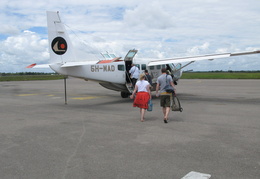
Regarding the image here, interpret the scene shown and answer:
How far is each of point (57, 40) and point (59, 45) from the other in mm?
276

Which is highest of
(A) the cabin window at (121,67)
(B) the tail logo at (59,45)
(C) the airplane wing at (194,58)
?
(B) the tail logo at (59,45)

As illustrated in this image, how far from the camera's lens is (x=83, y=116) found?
10023 millimetres

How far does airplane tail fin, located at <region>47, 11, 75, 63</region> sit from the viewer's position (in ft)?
44.4

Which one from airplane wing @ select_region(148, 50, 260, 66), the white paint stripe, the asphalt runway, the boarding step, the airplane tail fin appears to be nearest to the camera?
the white paint stripe

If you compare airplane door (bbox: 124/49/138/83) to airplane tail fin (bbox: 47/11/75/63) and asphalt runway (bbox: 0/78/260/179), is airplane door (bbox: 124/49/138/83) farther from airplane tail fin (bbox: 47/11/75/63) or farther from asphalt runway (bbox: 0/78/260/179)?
asphalt runway (bbox: 0/78/260/179)

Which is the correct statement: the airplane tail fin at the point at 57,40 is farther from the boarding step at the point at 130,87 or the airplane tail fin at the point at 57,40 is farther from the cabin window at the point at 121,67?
the boarding step at the point at 130,87

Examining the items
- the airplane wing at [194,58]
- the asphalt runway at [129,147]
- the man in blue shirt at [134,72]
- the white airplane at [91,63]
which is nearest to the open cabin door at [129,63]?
the white airplane at [91,63]

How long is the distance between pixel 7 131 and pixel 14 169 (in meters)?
3.35

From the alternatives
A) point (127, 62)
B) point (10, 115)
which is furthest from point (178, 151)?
point (127, 62)

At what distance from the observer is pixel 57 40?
44.9ft

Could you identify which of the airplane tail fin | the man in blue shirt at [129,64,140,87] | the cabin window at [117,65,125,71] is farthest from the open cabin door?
the airplane tail fin

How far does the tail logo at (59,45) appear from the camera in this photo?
13.6 meters

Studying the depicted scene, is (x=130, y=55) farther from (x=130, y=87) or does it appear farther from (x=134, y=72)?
(x=130, y=87)

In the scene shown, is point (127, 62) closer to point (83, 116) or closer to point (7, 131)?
point (83, 116)
